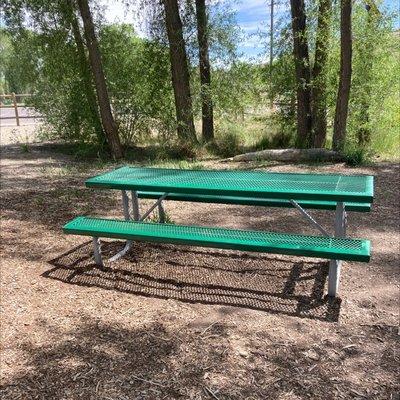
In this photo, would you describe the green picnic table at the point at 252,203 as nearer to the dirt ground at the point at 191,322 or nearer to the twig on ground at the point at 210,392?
the dirt ground at the point at 191,322

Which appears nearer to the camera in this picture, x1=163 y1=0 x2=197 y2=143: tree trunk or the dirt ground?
the dirt ground

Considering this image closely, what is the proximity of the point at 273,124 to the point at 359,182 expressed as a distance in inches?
347

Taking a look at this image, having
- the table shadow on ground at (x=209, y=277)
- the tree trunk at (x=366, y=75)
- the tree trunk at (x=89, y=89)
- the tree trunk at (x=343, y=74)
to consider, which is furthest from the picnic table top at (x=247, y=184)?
the tree trunk at (x=366, y=75)

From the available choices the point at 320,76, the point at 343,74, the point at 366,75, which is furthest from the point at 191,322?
the point at 366,75

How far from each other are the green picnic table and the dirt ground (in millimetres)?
286

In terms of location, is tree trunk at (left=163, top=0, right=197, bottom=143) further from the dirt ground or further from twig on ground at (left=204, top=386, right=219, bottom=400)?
twig on ground at (left=204, top=386, right=219, bottom=400)

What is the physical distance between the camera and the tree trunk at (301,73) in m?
9.65

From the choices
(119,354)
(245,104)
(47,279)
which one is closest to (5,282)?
(47,279)

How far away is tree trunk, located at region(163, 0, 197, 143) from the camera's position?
30.9ft

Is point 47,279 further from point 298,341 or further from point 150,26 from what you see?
point 150,26

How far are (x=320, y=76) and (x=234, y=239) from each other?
332 inches

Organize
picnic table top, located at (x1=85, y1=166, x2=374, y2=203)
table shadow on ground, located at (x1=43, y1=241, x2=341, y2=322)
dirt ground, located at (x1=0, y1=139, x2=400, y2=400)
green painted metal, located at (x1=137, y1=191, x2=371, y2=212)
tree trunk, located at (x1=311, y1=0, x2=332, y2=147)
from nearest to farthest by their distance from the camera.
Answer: dirt ground, located at (x1=0, y1=139, x2=400, y2=400) → picnic table top, located at (x1=85, y1=166, x2=374, y2=203) → table shadow on ground, located at (x1=43, y1=241, x2=341, y2=322) → green painted metal, located at (x1=137, y1=191, x2=371, y2=212) → tree trunk, located at (x1=311, y1=0, x2=332, y2=147)

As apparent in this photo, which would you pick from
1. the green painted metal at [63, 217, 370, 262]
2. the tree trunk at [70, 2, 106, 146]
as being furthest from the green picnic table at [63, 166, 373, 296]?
the tree trunk at [70, 2, 106, 146]

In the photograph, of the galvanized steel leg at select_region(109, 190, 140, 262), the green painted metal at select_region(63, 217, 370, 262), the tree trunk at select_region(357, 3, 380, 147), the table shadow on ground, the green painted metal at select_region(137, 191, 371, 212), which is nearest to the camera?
the green painted metal at select_region(63, 217, 370, 262)
